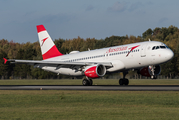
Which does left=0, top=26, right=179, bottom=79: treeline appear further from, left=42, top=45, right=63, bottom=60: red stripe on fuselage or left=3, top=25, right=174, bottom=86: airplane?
left=3, top=25, right=174, bottom=86: airplane

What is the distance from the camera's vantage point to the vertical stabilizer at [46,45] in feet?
172

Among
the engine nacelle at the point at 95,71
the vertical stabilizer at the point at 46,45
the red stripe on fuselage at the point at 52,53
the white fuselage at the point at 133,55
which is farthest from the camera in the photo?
the vertical stabilizer at the point at 46,45

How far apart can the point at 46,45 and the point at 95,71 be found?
1731cm

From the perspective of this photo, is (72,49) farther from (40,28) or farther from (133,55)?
(133,55)

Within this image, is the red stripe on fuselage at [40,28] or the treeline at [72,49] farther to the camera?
the treeline at [72,49]

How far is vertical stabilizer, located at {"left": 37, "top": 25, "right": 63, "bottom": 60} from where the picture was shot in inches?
2069

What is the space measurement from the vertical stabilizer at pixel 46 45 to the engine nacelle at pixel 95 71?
14123mm

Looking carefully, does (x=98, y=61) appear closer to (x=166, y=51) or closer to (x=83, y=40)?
(x=166, y=51)

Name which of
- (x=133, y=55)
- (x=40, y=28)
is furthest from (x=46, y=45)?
(x=133, y=55)

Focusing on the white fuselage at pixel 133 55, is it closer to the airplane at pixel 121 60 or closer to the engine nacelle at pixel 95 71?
the airplane at pixel 121 60

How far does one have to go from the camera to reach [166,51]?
36.8 m

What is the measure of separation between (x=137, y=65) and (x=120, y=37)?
116 meters

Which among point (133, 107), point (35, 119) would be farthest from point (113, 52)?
point (35, 119)

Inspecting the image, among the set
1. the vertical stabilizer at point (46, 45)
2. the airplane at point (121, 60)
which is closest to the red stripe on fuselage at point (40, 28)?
the vertical stabilizer at point (46, 45)
